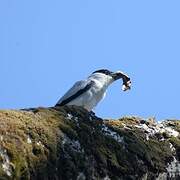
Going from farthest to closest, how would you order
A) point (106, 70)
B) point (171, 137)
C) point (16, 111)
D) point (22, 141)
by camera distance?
point (106, 70) → point (171, 137) → point (16, 111) → point (22, 141)

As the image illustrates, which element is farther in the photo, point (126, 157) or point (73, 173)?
point (126, 157)

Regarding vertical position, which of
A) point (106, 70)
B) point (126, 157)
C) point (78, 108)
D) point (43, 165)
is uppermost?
point (106, 70)

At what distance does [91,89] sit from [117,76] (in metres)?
1.08

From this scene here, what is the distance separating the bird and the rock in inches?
121

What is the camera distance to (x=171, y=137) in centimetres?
1102

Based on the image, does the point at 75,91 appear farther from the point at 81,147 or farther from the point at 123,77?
the point at 81,147

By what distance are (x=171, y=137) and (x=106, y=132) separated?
1441 mm

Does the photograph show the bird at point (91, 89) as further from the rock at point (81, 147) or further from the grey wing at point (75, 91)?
the rock at point (81, 147)

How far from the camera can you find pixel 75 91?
14.3 m

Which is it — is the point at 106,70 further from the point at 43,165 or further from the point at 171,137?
the point at 43,165

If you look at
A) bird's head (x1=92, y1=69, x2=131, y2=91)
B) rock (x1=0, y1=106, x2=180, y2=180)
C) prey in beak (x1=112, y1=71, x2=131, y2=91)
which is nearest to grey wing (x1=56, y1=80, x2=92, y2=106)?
bird's head (x1=92, y1=69, x2=131, y2=91)

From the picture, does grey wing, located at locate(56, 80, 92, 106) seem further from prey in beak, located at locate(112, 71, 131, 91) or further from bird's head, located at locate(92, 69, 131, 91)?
prey in beak, located at locate(112, 71, 131, 91)

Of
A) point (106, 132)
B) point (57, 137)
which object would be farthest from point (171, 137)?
point (57, 137)

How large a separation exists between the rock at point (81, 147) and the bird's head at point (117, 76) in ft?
13.1
